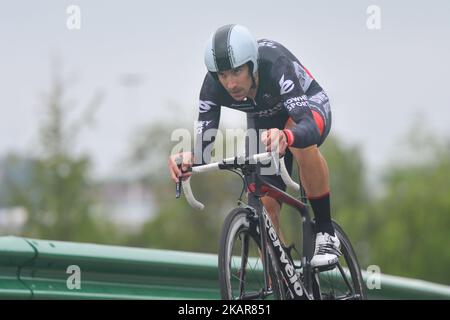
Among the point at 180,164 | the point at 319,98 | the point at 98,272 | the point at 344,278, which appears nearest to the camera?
the point at 180,164

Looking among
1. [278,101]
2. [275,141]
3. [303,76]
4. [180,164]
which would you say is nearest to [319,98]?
[303,76]

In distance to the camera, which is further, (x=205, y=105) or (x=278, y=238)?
(x=278, y=238)

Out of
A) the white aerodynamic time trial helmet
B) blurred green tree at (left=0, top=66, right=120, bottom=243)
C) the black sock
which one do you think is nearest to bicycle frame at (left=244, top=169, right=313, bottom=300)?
the black sock

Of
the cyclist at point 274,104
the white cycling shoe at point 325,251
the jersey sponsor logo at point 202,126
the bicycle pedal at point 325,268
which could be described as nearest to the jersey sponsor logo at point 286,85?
the cyclist at point 274,104

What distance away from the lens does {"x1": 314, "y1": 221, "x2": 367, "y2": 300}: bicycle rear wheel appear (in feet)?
21.3

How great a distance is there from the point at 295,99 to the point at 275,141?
0.44 metres

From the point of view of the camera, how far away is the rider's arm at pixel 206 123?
18.5 feet

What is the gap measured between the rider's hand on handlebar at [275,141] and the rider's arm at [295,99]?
19cm

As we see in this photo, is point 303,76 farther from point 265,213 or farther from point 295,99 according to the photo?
point 265,213

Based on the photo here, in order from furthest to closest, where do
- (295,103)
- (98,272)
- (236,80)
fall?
1. (98,272)
2. (295,103)
3. (236,80)

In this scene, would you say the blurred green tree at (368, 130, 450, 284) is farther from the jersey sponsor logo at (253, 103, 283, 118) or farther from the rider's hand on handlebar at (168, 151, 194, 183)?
the rider's hand on handlebar at (168, 151, 194, 183)

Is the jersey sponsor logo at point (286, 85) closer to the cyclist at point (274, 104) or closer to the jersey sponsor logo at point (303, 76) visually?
the cyclist at point (274, 104)

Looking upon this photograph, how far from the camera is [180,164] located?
18.2 feet
